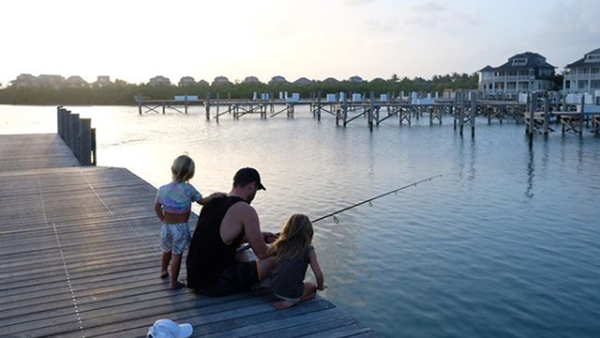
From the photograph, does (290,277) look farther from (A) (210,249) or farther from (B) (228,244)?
(A) (210,249)

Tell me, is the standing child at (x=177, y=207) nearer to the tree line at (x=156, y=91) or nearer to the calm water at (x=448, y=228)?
the calm water at (x=448, y=228)

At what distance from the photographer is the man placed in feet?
18.7

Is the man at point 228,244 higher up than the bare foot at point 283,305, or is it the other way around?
the man at point 228,244

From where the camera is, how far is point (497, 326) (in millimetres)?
8328

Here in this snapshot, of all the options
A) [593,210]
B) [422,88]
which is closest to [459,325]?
[593,210]

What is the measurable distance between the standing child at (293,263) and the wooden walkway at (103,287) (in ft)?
0.43

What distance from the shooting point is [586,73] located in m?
81.0

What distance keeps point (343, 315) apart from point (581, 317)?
4862 millimetres

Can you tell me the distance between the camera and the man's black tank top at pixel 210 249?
576cm

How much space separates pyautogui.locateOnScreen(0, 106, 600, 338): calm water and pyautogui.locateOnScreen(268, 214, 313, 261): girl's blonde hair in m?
3.07

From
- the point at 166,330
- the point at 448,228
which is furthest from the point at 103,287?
the point at 448,228

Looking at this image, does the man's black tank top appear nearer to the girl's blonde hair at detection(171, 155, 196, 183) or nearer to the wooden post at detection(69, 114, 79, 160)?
the girl's blonde hair at detection(171, 155, 196, 183)

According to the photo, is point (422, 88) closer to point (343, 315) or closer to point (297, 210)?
point (297, 210)

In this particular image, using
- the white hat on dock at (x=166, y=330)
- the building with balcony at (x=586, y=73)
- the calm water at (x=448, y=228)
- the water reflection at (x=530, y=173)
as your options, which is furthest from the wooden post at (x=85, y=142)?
the building with balcony at (x=586, y=73)
